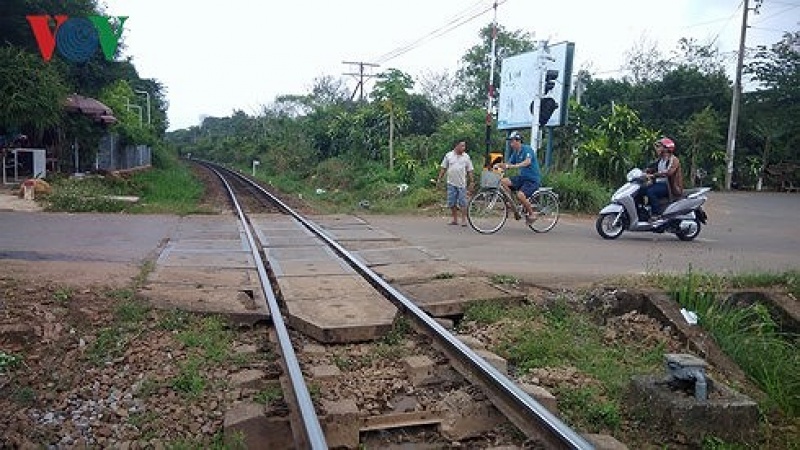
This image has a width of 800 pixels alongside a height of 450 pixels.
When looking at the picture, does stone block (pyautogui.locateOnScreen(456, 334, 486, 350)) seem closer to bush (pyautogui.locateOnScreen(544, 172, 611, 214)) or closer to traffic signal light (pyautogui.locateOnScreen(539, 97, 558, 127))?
bush (pyautogui.locateOnScreen(544, 172, 611, 214))

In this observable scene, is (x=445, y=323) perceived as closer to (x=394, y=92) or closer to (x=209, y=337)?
(x=209, y=337)

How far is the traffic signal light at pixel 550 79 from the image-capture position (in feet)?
53.5

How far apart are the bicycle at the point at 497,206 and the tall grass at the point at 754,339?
4.81 m

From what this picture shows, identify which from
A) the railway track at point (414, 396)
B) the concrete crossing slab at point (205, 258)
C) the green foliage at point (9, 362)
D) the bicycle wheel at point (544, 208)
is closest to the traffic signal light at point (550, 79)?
the bicycle wheel at point (544, 208)

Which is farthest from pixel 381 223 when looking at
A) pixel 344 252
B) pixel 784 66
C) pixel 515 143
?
pixel 784 66

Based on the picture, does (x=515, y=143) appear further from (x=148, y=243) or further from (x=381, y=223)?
(x=148, y=243)

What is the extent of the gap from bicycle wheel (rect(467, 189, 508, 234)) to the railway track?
588 centimetres

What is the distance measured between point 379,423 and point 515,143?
829 cm

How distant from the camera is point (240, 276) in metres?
7.27

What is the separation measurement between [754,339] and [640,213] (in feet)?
18.7

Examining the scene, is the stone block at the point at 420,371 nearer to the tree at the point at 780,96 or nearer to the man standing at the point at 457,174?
the man standing at the point at 457,174

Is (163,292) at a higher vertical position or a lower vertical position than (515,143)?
lower

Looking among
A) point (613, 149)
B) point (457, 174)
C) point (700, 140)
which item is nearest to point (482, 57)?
point (700, 140)

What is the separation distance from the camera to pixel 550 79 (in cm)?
1638
